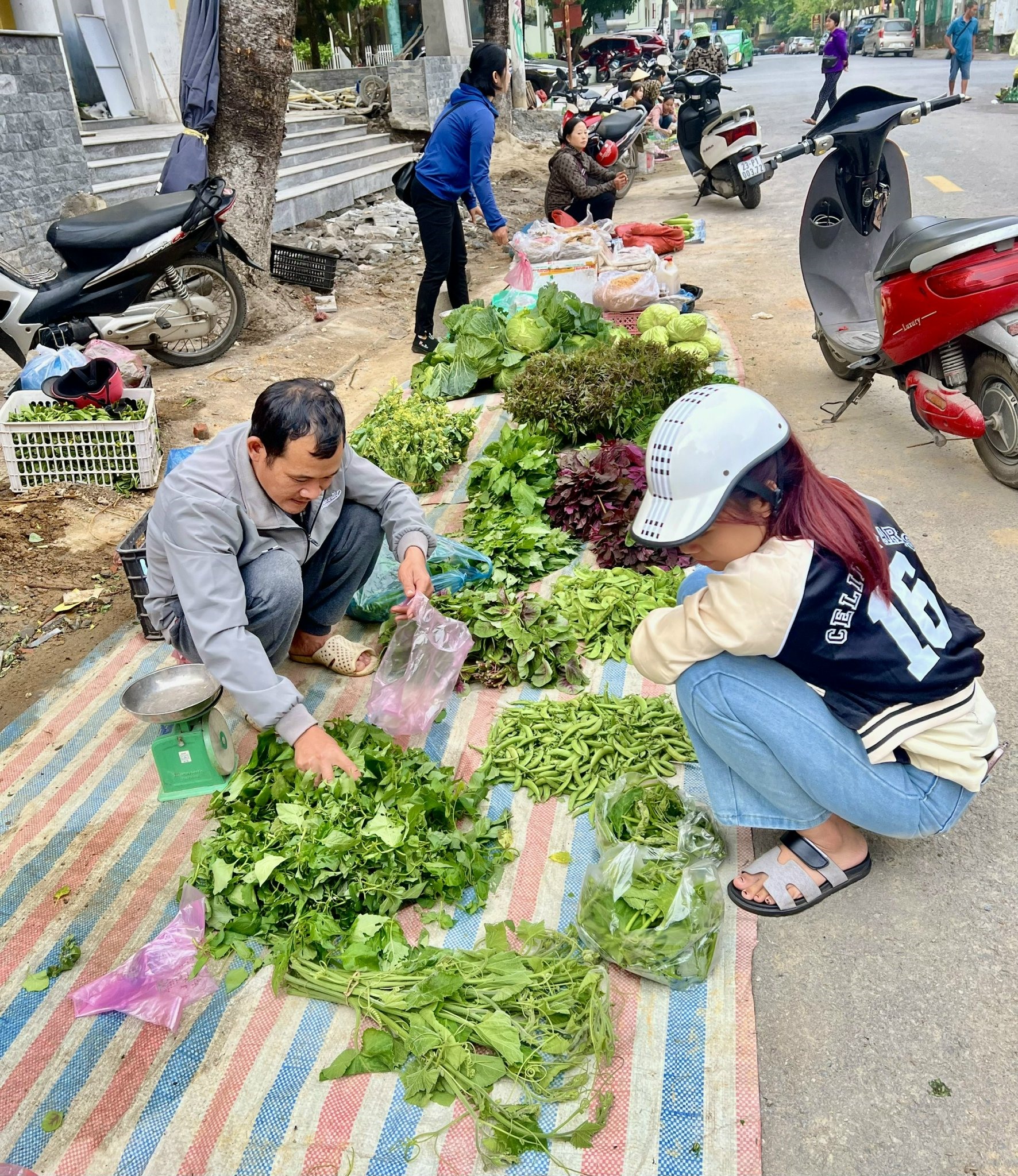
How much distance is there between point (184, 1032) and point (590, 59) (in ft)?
109

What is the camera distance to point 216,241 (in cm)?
617

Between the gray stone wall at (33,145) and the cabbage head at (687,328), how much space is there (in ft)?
15.9

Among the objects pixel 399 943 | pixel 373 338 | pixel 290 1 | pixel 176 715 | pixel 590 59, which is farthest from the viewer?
pixel 590 59

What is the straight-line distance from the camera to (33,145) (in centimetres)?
739

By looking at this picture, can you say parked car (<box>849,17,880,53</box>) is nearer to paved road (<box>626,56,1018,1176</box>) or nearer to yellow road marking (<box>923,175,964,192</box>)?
yellow road marking (<box>923,175,964,192</box>)

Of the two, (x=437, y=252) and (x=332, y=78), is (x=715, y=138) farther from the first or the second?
(x=332, y=78)

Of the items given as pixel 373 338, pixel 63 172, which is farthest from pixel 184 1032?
pixel 63 172

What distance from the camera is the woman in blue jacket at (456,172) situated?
6.04 meters

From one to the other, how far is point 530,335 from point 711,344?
1.08 meters

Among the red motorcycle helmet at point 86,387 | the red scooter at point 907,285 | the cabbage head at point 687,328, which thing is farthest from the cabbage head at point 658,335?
the red motorcycle helmet at point 86,387

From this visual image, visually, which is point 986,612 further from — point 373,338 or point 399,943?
point 373,338

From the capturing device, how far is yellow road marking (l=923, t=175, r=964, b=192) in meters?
9.66

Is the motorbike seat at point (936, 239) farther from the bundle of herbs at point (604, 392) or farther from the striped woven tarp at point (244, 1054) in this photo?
the striped woven tarp at point (244, 1054)

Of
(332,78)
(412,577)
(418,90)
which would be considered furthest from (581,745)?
(332,78)
